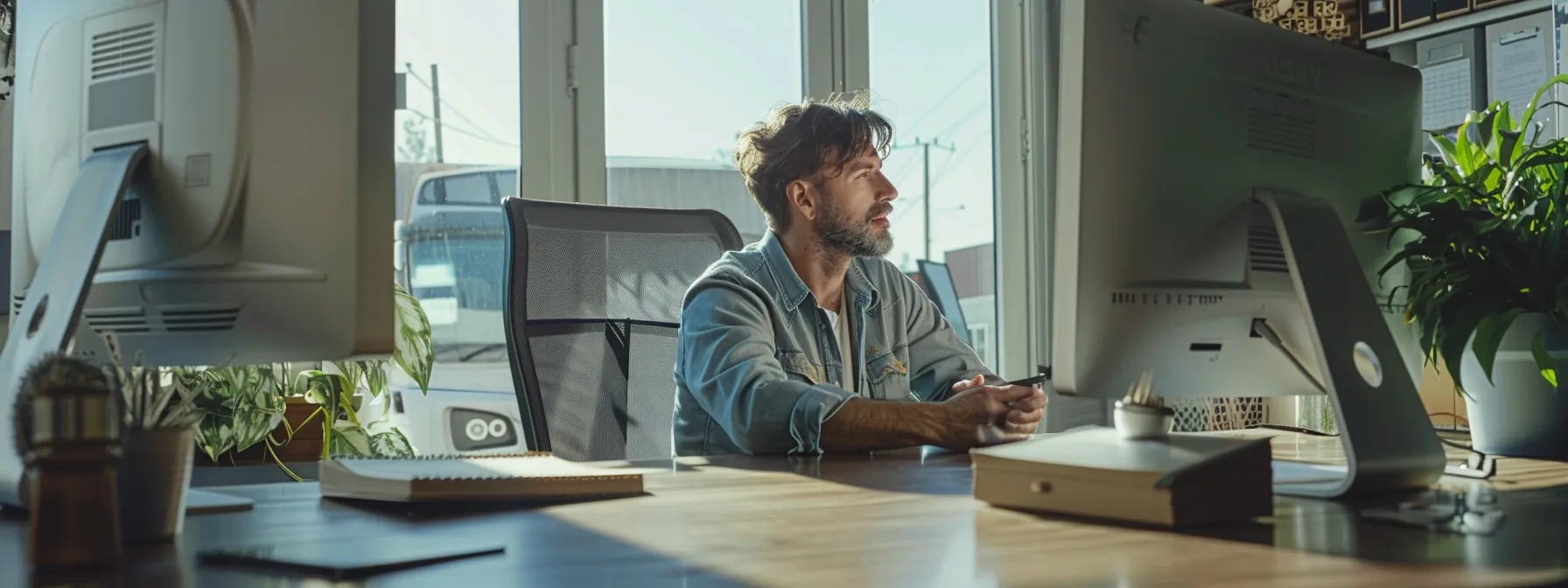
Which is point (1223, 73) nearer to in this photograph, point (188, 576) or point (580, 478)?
point (580, 478)

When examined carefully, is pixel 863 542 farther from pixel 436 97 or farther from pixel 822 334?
pixel 436 97

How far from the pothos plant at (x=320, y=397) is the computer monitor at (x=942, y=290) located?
5.00 ft

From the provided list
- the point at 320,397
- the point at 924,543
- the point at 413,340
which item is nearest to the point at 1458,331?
the point at 924,543

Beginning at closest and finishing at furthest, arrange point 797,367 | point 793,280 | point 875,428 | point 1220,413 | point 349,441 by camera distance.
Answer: point 875,428 < point 797,367 < point 793,280 < point 349,441 < point 1220,413

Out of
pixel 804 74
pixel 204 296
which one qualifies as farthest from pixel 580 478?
pixel 804 74

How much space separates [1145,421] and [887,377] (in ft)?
3.41

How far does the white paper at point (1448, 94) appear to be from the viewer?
3.15 m

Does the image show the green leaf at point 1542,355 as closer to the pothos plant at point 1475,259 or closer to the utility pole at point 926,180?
the pothos plant at point 1475,259

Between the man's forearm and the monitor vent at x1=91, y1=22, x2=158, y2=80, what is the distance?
894mm

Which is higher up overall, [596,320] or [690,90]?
[690,90]

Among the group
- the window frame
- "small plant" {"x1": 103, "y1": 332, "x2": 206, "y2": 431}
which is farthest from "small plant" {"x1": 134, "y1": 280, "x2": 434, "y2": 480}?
"small plant" {"x1": 103, "y1": 332, "x2": 206, "y2": 431}

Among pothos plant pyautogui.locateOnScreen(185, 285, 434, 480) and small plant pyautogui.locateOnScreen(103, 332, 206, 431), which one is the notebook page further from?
pothos plant pyautogui.locateOnScreen(185, 285, 434, 480)

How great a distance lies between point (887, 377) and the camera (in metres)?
2.05

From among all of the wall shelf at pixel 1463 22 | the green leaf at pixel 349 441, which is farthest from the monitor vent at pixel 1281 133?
the wall shelf at pixel 1463 22
